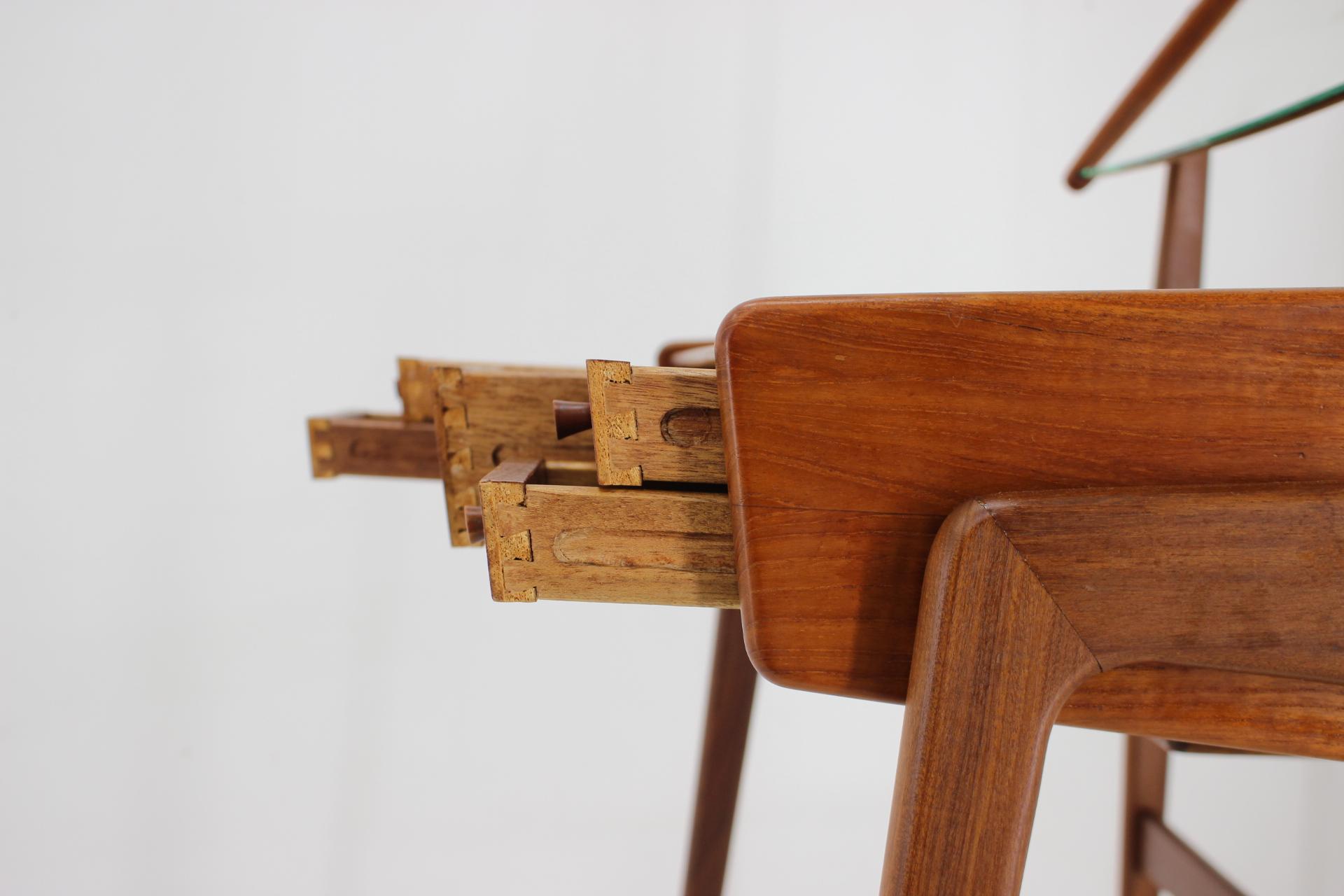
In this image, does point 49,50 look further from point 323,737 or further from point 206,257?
point 323,737

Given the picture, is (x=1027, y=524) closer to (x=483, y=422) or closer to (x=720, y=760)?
(x=483, y=422)

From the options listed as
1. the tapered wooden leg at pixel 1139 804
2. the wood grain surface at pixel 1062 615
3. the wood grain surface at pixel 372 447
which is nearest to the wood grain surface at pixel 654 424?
the wood grain surface at pixel 1062 615

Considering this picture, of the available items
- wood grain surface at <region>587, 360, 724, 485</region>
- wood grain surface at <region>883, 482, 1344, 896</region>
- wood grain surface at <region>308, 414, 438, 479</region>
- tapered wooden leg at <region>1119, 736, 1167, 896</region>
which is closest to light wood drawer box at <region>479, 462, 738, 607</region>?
wood grain surface at <region>587, 360, 724, 485</region>

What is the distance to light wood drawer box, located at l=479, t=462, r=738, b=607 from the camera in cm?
48

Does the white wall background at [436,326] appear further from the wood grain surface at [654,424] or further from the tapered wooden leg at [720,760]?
the wood grain surface at [654,424]

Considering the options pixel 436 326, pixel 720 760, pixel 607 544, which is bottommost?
pixel 720 760

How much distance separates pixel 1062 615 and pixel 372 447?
23.3 inches

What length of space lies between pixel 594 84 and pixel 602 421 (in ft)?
5.12

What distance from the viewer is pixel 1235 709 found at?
1.39 ft

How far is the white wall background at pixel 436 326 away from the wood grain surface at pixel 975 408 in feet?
5.03

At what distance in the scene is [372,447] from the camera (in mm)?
812

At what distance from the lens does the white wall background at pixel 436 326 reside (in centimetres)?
174

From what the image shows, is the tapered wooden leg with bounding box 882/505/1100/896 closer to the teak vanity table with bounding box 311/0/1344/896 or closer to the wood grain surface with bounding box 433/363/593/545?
the teak vanity table with bounding box 311/0/1344/896

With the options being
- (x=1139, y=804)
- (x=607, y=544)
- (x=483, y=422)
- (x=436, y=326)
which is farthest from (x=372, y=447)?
(x=436, y=326)
